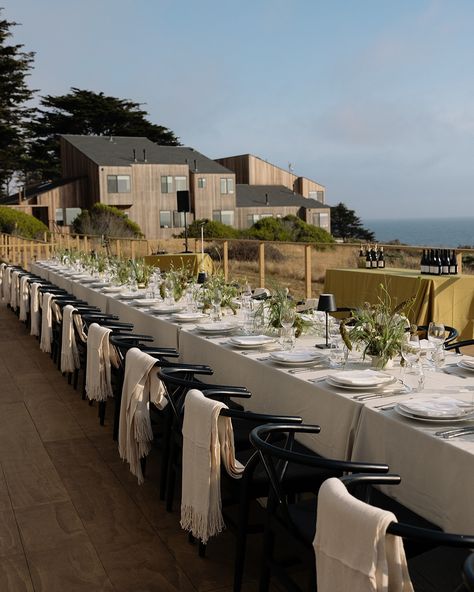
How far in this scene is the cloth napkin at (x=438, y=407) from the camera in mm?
2752

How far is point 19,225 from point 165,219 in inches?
609

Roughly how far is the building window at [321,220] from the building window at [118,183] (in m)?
13.6

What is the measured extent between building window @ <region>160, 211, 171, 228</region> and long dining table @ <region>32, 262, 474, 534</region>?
3575cm

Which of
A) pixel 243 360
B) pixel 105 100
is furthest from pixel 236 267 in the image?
pixel 105 100

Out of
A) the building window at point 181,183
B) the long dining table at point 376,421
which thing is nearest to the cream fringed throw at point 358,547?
the long dining table at point 376,421

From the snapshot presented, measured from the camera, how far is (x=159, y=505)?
3.90 meters

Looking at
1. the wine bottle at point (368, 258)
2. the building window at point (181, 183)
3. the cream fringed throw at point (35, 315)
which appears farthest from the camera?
the building window at point (181, 183)

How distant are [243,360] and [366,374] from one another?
35.9 inches

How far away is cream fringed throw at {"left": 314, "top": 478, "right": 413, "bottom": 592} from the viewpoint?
1.89 m

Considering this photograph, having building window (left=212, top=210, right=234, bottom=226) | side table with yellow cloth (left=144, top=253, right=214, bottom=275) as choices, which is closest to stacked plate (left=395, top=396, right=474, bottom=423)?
side table with yellow cloth (left=144, top=253, right=214, bottom=275)

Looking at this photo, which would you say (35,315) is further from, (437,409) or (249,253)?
(249,253)

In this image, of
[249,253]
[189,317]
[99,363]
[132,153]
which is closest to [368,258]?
[189,317]

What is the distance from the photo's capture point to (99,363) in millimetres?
4914

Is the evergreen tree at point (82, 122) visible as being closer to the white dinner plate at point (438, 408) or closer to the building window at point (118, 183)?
the building window at point (118, 183)
